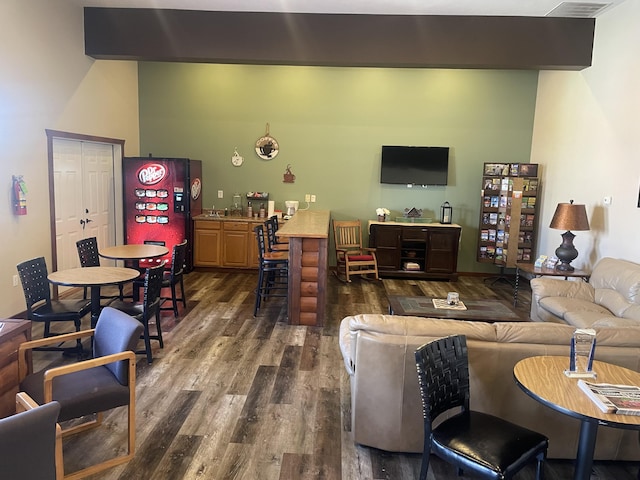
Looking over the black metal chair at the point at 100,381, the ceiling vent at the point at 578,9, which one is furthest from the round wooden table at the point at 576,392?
the ceiling vent at the point at 578,9

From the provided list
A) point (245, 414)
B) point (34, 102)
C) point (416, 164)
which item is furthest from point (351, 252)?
point (34, 102)

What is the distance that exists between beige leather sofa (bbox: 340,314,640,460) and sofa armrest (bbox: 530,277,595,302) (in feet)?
6.97

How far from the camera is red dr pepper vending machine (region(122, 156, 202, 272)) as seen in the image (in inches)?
277

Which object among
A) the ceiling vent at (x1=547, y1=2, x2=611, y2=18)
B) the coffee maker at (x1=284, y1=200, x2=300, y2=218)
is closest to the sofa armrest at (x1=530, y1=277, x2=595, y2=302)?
the ceiling vent at (x1=547, y1=2, x2=611, y2=18)

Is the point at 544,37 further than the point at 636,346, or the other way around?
the point at 544,37

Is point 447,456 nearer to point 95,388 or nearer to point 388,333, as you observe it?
point 388,333

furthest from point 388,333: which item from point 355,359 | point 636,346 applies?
point 636,346

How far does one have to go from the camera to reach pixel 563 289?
4781 millimetres

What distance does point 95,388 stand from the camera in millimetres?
2588

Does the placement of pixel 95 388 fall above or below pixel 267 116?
below

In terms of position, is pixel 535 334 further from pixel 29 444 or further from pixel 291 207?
pixel 291 207

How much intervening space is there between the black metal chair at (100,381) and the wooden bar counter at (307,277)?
92.5 inches

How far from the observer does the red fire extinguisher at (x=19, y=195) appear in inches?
184

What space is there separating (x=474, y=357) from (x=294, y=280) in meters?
2.69
